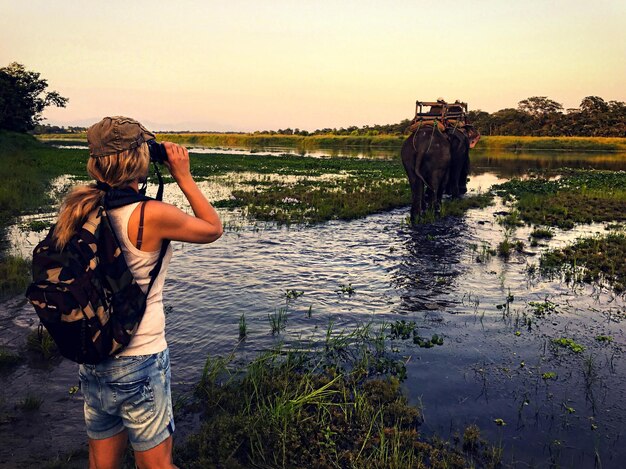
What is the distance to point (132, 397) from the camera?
223cm

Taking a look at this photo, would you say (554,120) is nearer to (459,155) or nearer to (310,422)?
(459,155)

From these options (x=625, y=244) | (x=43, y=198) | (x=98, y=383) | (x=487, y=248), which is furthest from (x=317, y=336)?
(x=43, y=198)

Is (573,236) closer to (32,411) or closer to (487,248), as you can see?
(487,248)

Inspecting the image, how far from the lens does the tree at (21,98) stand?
132ft

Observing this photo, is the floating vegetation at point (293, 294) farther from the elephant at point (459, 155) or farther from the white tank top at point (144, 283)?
the elephant at point (459, 155)

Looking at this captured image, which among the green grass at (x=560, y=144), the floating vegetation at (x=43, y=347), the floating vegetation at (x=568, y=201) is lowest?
the floating vegetation at (x=43, y=347)

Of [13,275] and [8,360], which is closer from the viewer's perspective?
[8,360]

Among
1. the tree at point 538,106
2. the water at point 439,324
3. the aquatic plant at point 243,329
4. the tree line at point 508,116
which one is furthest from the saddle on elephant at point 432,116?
the tree at point 538,106

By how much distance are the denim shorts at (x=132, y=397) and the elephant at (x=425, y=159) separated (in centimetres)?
1130

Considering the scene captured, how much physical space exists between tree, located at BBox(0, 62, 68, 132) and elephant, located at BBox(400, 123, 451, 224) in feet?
123

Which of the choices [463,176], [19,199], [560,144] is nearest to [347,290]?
[19,199]

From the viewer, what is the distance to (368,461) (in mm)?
3498

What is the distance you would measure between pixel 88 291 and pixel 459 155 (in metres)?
16.5

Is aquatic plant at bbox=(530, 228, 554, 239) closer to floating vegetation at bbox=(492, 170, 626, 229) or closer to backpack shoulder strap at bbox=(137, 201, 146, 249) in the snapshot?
floating vegetation at bbox=(492, 170, 626, 229)
